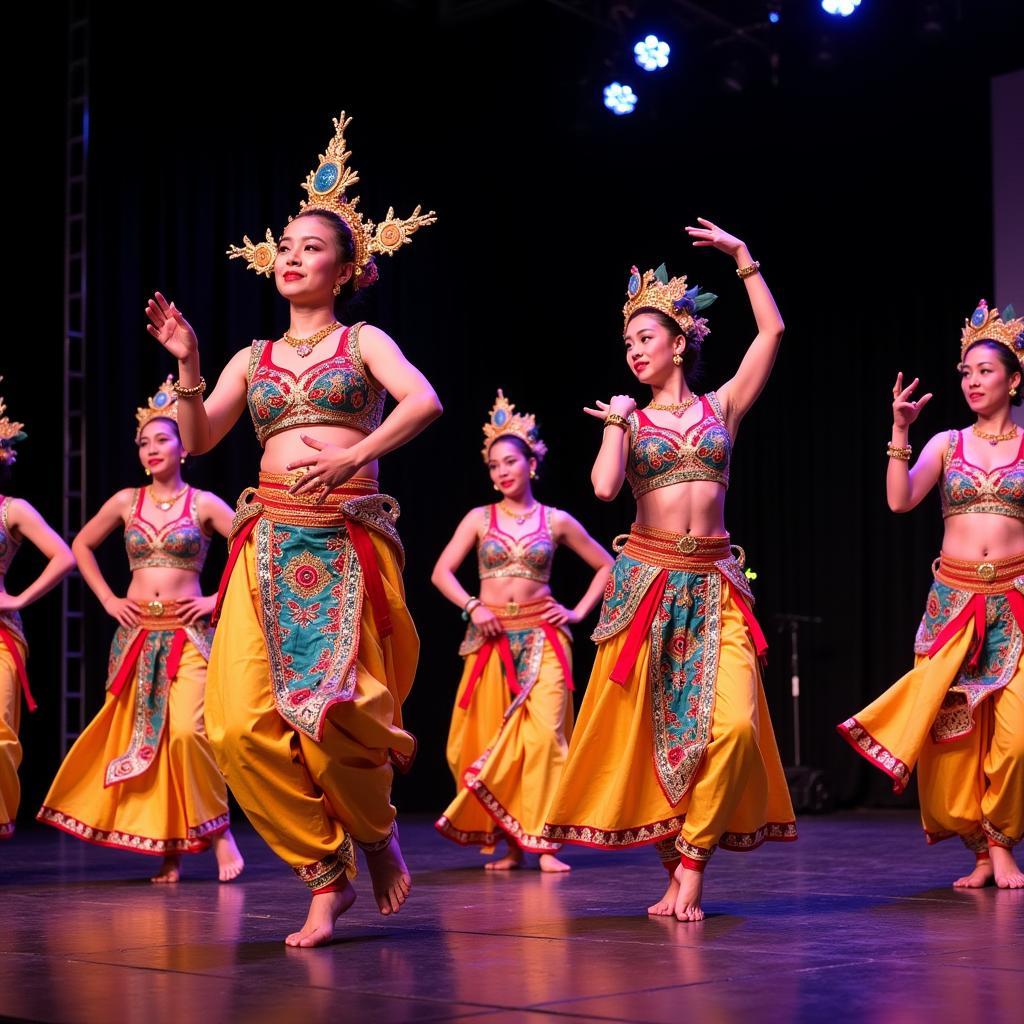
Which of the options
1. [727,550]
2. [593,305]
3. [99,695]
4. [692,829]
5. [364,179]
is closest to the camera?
[692,829]

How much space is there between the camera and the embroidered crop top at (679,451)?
4086mm

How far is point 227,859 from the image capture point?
5.25m

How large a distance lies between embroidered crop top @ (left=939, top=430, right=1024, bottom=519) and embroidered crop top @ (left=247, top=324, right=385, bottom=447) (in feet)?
6.81

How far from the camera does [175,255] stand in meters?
8.05

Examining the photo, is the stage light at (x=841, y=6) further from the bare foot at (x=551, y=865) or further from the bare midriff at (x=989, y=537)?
the bare foot at (x=551, y=865)

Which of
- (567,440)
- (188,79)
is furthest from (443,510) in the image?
(188,79)

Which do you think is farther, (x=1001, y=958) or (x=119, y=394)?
(x=119, y=394)

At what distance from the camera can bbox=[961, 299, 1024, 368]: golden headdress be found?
501 cm

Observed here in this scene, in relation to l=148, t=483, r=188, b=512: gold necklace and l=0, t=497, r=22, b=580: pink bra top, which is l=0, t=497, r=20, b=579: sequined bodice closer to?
l=0, t=497, r=22, b=580: pink bra top

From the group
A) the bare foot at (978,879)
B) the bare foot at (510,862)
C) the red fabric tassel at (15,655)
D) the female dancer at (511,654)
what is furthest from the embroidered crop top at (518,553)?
the bare foot at (978,879)

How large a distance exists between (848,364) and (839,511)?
2.68 feet

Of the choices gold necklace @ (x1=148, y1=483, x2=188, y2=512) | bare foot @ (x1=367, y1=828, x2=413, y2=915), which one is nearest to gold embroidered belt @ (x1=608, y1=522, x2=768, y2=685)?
bare foot @ (x1=367, y1=828, x2=413, y2=915)

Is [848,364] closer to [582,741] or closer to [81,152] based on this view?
[81,152]

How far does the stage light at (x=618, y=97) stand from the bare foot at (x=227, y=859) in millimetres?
4810
